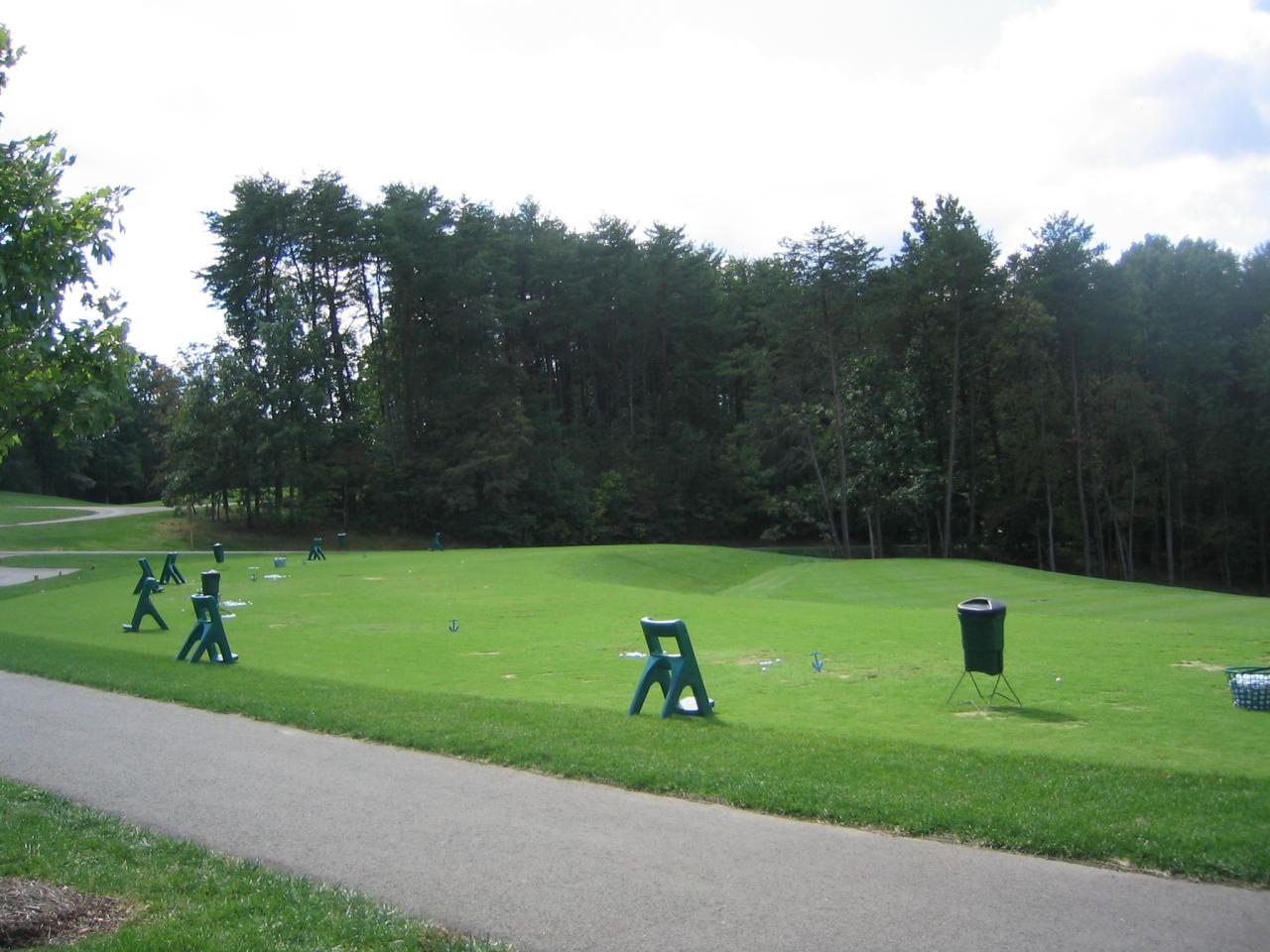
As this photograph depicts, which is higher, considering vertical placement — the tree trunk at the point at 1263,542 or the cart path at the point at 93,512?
the cart path at the point at 93,512

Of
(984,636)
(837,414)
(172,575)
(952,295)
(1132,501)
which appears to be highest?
(952,295)

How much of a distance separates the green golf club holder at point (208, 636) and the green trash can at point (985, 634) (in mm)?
11600

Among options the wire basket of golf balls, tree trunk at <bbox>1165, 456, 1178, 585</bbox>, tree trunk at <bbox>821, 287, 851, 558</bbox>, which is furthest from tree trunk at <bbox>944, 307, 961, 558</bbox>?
the wire basket of golf balls

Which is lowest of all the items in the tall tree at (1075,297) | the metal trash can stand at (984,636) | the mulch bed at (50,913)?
the mulch bed at (50,913)

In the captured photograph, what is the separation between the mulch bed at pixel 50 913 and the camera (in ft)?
17.2

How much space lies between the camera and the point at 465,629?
20.4 metres

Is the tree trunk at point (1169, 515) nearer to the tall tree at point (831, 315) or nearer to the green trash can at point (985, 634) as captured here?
Result: the tall tree at point (831, 315)

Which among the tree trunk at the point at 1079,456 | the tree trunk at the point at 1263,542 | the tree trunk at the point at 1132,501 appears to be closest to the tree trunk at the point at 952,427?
the tree trunk at the point at 1079,456

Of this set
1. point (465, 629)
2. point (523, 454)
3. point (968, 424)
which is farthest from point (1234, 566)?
point (465, 629)

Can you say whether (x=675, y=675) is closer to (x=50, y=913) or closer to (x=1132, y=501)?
(x=50, y=913)

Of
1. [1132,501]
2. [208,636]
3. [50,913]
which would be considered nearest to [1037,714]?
[50,913]

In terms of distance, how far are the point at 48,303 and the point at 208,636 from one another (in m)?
10.9

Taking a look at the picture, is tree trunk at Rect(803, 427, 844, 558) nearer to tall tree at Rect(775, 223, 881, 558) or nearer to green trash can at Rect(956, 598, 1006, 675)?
tall tree at Rect(775, 223, 881, 558)

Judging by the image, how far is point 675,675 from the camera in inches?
444
